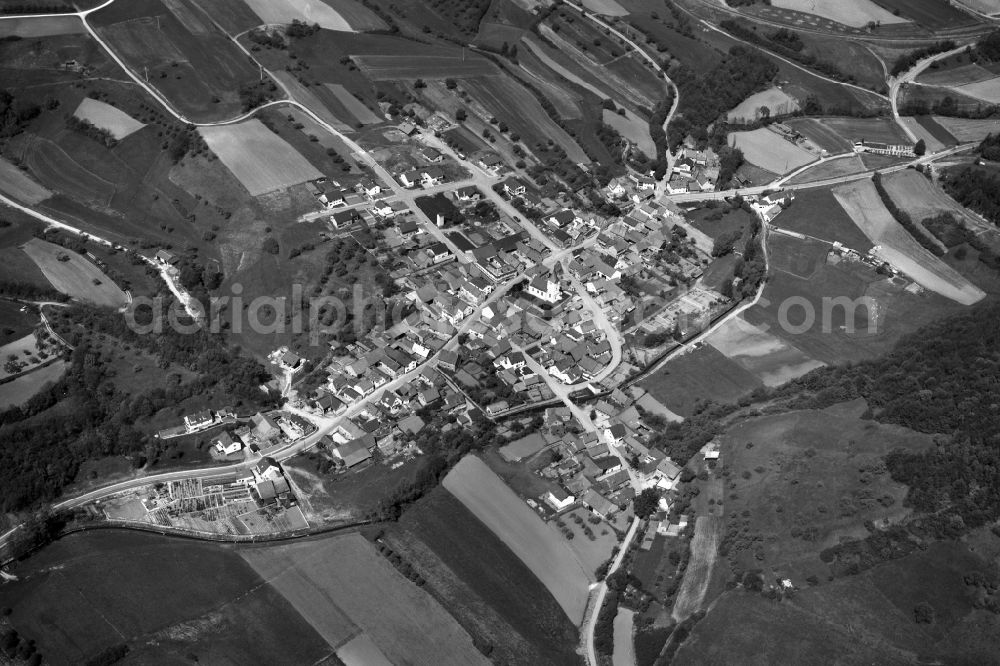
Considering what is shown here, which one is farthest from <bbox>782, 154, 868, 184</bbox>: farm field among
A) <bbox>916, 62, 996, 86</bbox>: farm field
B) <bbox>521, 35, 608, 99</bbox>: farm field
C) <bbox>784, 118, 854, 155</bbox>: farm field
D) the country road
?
<bbox>521, 35, 608, 99</bbox>: farm field

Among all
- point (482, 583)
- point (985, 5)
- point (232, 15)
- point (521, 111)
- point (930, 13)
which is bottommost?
point (482, 583)

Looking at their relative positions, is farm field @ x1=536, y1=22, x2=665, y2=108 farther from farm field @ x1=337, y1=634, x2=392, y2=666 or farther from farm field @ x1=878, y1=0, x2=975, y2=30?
farm field @ x1=337, y1=634, x2=392, y2=666

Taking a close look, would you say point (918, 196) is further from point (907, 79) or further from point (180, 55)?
point (180, 55)

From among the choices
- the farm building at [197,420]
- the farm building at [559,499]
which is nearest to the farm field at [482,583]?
the farm building at [559,499]

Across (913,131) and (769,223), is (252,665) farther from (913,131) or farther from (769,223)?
(913,131)

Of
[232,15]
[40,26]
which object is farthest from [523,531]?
[40,26]

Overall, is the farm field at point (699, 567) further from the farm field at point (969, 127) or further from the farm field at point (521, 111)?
the farm field at point (969, 127)

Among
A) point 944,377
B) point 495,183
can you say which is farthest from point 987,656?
point 495,183
